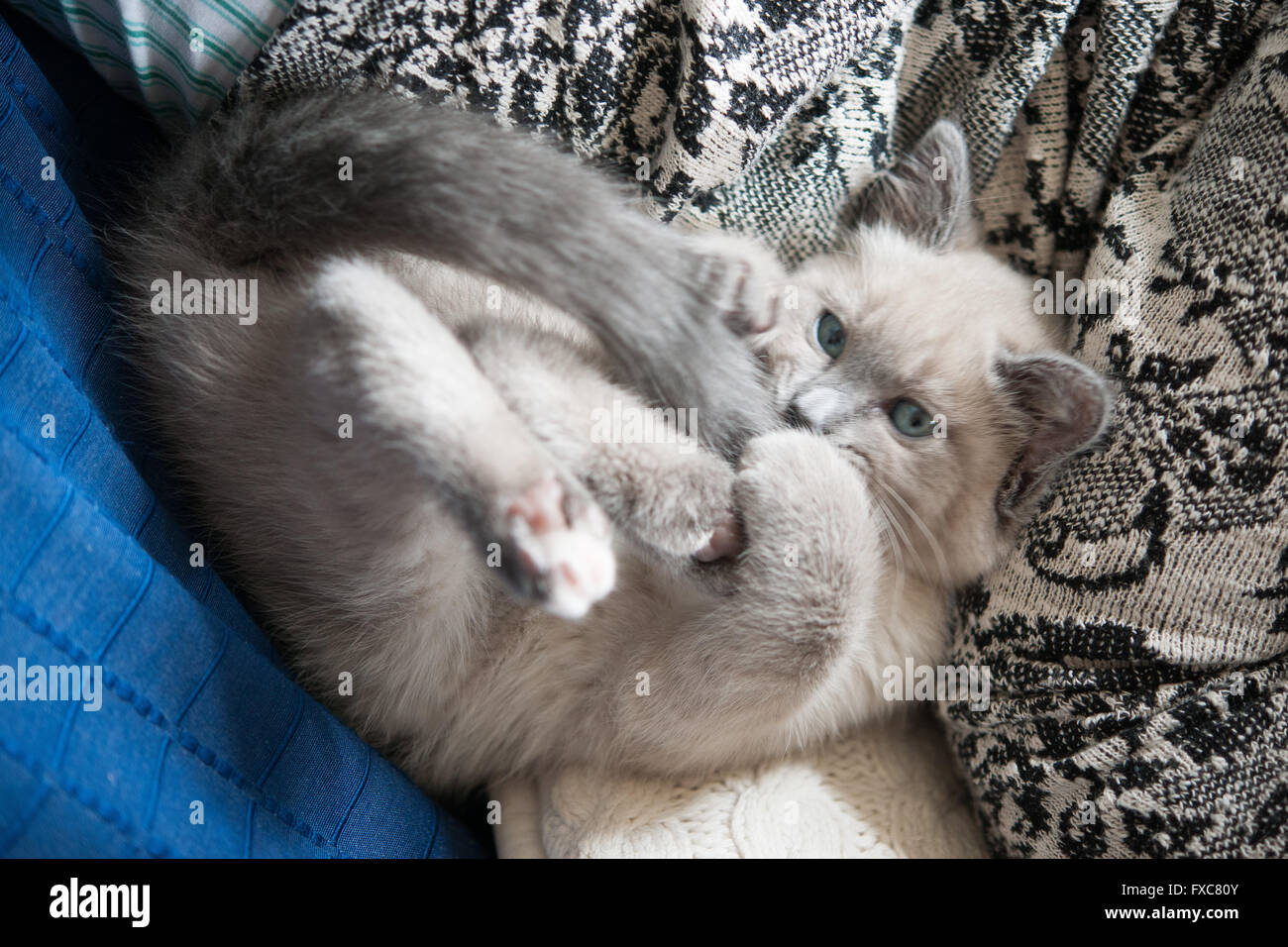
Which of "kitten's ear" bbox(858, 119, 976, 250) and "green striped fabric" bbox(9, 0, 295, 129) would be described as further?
"kitten's ear" bbox(858, 119, 976, 250)

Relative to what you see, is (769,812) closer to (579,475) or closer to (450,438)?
(579,475)

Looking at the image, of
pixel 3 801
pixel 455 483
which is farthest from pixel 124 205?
pixel 3 801

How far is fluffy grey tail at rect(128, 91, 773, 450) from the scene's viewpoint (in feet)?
2.98

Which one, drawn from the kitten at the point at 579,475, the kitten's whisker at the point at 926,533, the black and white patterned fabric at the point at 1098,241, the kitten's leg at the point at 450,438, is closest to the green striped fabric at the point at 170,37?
the black and white patterned fabric at the point at 1098,241

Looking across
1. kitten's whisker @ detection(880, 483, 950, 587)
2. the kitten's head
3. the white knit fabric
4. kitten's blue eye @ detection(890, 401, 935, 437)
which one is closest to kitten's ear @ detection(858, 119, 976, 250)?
the kitten's head

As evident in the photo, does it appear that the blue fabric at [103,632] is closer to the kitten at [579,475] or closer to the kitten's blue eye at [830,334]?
the kitten at [579,475]

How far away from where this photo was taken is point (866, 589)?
1119mm

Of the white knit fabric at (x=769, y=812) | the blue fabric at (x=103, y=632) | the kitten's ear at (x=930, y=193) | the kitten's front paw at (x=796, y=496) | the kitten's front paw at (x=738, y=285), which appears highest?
the kitten's ear at (x=930, y=193)

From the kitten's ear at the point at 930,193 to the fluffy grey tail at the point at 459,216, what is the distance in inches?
19.2

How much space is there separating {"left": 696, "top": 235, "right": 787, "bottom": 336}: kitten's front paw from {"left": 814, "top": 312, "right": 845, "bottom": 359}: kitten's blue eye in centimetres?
10

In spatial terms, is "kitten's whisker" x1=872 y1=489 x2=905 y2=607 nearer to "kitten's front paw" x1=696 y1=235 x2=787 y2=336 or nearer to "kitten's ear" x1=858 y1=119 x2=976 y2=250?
"kitten's front paw" x1=696 y1=235 x2=787 y2=336

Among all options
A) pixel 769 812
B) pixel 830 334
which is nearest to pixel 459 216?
pixel 830 334

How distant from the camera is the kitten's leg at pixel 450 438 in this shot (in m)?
0.84

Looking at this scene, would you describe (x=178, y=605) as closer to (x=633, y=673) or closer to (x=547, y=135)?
(x=633, y=673)
